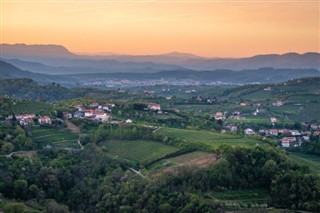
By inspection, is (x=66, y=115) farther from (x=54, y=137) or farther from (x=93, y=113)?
(x=54, y=137)

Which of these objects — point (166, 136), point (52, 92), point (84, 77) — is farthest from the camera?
point (84, 77)

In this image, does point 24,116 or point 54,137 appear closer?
point 54,137

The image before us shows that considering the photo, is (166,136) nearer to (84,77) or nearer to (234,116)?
(234,116)

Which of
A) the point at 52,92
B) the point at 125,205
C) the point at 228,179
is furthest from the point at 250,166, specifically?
the point at 52,92

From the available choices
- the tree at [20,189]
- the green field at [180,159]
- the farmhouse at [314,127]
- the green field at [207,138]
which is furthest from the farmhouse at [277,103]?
the tree at [20,189]

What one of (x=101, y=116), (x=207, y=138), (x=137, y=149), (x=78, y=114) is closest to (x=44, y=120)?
(x=78, y=114)

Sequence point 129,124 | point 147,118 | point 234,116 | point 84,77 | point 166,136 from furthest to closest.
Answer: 1. point 84,77
2. point 234,116
3. point 147,118
4. point 129,124
5. point 166,136
